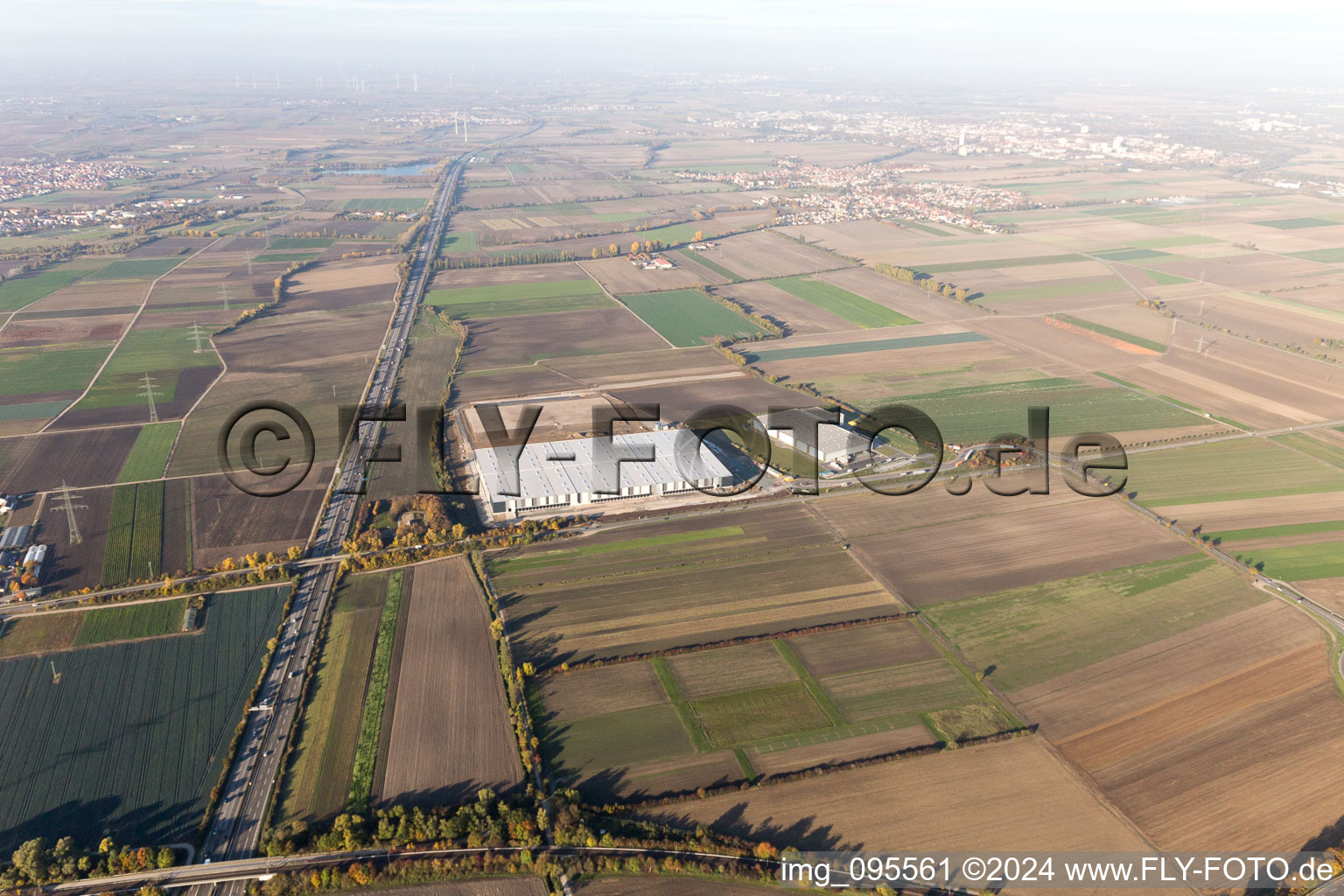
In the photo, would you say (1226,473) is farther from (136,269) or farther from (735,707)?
(136,269)

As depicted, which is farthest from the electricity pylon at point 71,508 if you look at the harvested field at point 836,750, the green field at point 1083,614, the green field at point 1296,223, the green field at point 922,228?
the green field at point 1296,223

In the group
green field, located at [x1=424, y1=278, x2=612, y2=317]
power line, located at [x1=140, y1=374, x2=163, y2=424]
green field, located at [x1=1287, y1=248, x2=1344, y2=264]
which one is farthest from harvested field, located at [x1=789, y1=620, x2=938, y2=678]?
green field, located at [x1=1287, y1=248, x2=1344, y2=264]

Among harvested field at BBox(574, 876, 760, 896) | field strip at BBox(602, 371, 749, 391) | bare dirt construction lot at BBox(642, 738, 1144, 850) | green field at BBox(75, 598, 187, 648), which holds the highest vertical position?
field strip at BBox(602, 371, 749, 391)

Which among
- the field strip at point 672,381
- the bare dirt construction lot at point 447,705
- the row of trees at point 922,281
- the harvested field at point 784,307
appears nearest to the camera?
the bare dirt construction lot at point 447,705

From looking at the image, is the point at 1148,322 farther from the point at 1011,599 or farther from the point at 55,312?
the point at 55,312

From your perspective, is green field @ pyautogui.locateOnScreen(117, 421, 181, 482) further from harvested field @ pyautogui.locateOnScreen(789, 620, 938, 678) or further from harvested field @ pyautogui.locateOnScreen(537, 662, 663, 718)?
harvested field @ pyautogui.locateOnScreen(789, 620, 938, 678)

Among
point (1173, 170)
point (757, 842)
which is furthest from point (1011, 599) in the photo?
point (1173, 170)

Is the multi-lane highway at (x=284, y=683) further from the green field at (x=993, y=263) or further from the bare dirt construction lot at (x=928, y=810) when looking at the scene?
the green field at (x=993, y=263)
